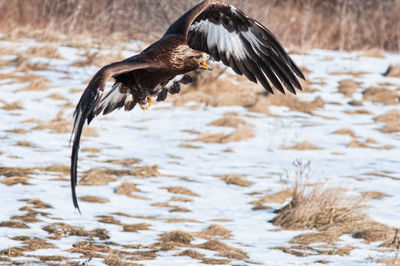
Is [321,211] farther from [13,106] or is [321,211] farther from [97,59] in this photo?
[97,59]

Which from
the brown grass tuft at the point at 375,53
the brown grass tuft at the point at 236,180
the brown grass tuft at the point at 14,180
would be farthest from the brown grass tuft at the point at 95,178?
the brown grass tuft at the point at 375,53

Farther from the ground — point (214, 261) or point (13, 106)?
point (13, 106)

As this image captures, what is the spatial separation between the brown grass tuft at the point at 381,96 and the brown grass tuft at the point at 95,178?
21.2 feet

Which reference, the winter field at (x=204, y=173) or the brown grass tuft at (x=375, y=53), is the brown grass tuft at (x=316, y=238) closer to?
the winter field at (x=204, y=173)

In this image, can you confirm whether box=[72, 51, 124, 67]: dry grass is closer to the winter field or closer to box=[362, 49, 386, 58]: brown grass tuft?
the winter field

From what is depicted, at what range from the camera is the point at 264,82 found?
196 inches

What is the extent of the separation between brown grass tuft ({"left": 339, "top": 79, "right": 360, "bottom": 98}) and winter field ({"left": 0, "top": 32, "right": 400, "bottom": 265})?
38mm

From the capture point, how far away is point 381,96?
472 inches

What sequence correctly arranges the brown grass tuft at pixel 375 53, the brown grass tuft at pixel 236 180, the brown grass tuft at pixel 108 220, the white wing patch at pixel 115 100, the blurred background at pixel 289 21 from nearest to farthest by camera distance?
the white wing patch at pixel 115 100 < the brown grass tuft at pixel 108 220 < the brown grass tuft at pixel 236 180 < the brown grass tuft at pixel 375 53 < the blurred background at pixel 289 21

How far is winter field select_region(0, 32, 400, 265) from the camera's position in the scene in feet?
16.8

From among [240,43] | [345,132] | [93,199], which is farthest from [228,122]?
[240,43]

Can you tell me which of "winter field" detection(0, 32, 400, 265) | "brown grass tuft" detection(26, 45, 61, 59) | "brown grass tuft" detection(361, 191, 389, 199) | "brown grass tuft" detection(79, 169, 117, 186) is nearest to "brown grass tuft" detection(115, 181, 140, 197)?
"winter field" detection(0, 32, 400, 265)

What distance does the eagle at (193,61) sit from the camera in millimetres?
4180

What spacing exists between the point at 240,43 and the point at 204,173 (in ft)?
8.44
